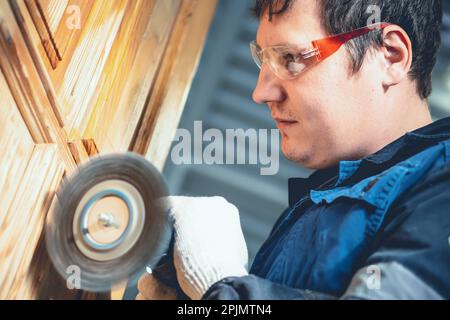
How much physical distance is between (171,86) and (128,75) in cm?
28

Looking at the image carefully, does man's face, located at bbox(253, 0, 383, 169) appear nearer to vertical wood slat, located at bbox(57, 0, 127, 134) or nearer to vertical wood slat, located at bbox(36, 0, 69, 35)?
vertical wood slat, located at bbox(57, 0, 127, 134)

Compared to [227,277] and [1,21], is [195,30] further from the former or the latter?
[227,277]

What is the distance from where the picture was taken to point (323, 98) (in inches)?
67.9

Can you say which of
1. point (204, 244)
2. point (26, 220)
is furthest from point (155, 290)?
point (26, 220)

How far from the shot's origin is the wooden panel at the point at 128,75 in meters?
1.68

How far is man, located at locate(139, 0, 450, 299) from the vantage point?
124cm

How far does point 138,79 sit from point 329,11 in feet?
2.30

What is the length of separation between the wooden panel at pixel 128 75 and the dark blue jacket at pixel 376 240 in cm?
66

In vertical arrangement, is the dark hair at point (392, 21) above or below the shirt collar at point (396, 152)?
above

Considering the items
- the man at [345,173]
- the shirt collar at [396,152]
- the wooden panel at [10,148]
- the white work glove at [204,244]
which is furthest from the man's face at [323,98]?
the wooden panel at [10,148]

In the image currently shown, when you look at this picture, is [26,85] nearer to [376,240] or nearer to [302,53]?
[302,53]

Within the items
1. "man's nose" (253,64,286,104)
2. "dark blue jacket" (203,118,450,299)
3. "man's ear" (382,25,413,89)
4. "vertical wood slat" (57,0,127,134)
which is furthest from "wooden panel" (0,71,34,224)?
"man's ear" (382,25,413,89)

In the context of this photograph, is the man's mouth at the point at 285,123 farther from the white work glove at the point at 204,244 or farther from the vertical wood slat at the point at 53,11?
the vertical wood slat at the point at 53,11
